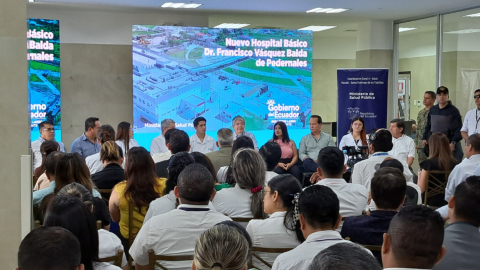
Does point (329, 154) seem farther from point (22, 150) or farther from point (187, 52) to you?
point (187, 52)

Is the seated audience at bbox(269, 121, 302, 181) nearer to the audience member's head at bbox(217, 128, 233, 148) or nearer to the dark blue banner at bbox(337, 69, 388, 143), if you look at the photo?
the audience member's head at bbox(217, 128, 233, 148)

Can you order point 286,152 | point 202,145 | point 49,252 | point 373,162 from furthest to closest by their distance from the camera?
point 202,145
point 286,152
point 373,162
point 49,252

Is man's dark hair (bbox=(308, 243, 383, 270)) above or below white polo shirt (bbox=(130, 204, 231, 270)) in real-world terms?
above

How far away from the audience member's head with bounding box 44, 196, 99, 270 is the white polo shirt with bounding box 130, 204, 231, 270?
1.98ft

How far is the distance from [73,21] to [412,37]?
7022mm

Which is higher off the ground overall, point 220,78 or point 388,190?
point 220,78

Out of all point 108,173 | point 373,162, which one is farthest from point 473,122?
point 108,173

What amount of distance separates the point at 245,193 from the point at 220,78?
21.9 feet

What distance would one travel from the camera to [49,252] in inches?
65.9

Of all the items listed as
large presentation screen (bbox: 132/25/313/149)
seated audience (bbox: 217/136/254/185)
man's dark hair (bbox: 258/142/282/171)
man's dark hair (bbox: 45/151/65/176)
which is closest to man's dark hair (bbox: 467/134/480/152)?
man's dark hair (bbox: 258/142/282/171)

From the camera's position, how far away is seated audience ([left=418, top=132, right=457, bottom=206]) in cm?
581

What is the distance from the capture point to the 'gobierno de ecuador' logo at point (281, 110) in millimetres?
10414

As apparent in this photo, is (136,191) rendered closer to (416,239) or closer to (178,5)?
(416,239)

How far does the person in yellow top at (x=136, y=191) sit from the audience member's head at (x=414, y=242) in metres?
2.24
